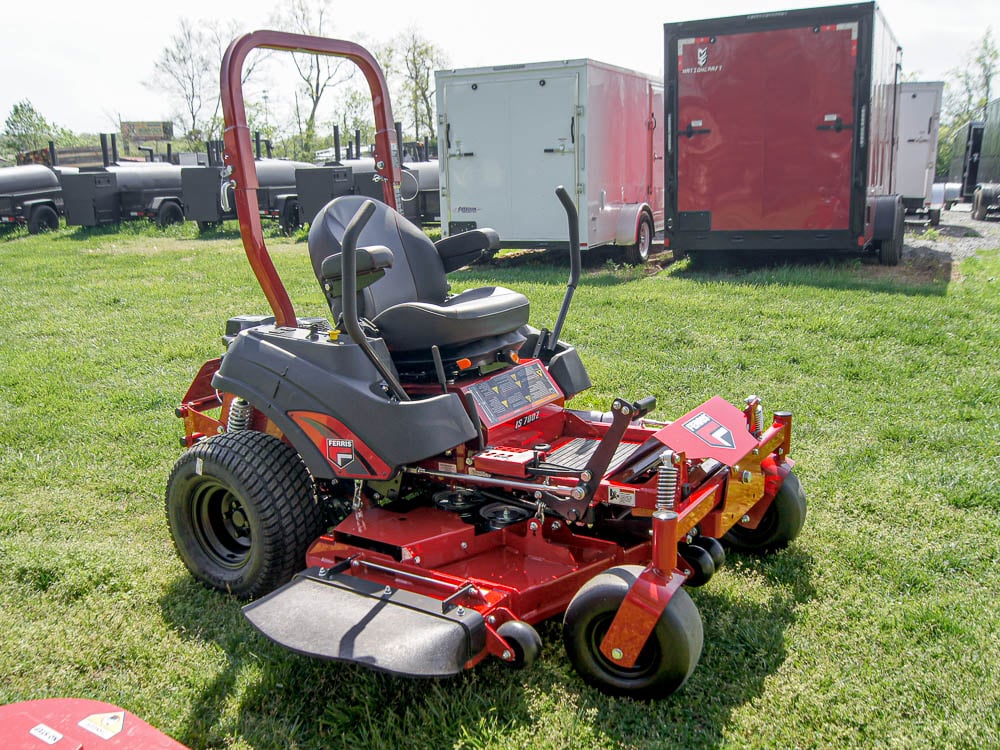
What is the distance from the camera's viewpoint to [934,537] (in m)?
3.91

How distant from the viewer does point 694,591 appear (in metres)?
3.52

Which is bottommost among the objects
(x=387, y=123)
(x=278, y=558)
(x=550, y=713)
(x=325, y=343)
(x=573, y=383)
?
(x=550, y=713)

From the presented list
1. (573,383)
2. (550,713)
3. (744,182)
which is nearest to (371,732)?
(550,713)

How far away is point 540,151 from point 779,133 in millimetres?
2959

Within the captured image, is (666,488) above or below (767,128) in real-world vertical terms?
below

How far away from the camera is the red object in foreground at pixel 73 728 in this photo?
2078mm

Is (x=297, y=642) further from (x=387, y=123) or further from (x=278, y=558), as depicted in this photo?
(x=387, y=123)

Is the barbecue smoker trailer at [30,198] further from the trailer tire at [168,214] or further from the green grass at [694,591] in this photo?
the green grass at [694,591]

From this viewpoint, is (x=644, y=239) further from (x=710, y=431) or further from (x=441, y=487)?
(x=710, y=431)

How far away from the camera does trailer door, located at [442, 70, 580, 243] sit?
1099cm

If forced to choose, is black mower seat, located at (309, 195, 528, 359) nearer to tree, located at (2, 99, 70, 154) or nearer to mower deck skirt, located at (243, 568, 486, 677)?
mower deck skirt, located at (243, 568, 486, 677)

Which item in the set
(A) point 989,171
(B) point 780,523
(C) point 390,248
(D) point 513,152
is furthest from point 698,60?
(A) point 989,171

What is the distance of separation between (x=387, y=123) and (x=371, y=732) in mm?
2815

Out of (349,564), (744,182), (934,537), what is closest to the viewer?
(349,564)
